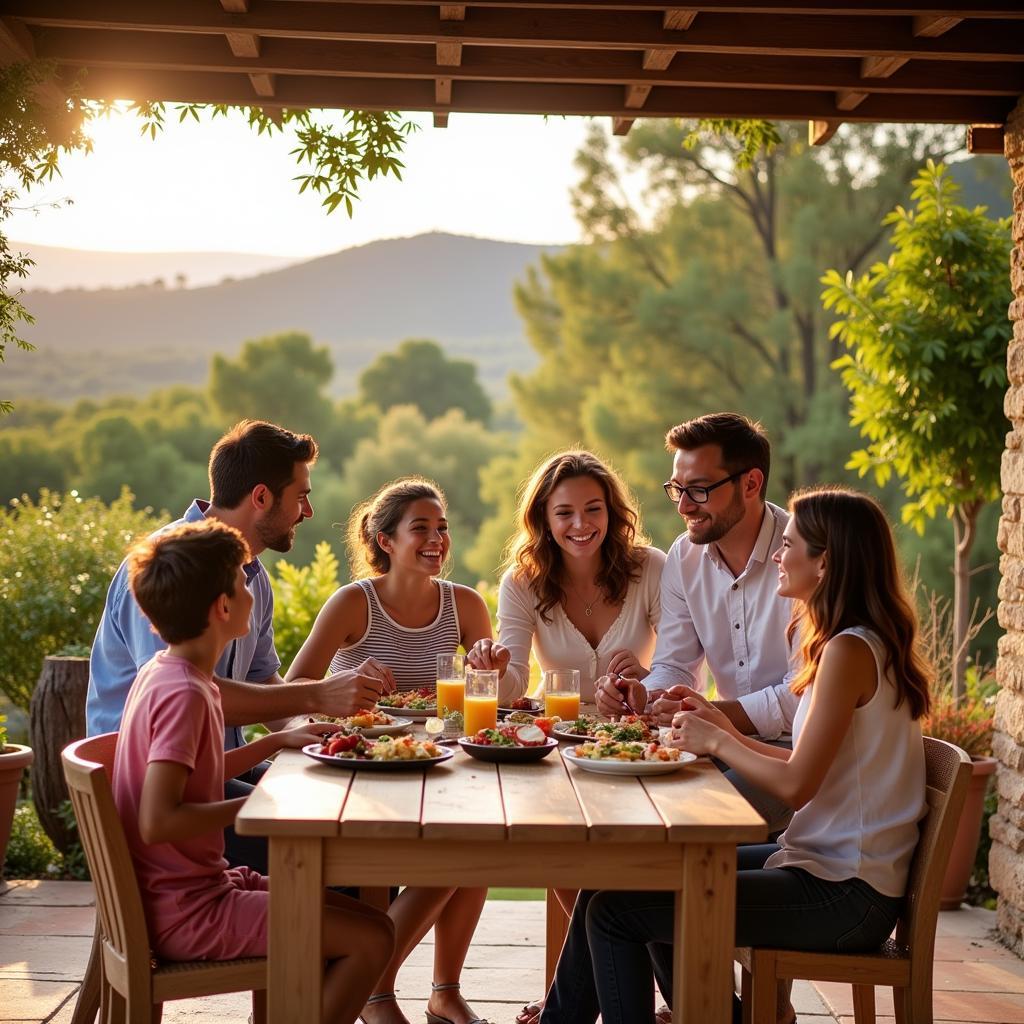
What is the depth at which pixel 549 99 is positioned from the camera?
4.42 meters

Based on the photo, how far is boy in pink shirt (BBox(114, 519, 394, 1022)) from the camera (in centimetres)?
243

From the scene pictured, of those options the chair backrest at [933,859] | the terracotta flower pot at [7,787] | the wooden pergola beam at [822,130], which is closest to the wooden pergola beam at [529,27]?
the wooden pergola beam at [822,130]

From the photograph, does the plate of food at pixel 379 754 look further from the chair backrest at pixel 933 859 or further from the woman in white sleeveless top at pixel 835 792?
the chair backrest at pixel 933 859

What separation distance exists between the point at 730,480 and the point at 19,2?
2.43 metres

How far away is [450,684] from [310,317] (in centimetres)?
2923

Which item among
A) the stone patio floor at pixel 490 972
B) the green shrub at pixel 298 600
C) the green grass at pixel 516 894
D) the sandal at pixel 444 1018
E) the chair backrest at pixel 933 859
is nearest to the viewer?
the chair backrest at pixel 933 859

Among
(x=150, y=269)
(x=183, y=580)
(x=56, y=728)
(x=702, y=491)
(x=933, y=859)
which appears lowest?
(x=56, y=728)

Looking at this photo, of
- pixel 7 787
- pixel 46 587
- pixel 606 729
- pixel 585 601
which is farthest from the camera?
pixel 46 587

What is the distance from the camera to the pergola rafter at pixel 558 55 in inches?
148

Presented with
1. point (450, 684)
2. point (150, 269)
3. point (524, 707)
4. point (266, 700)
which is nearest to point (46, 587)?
point (266, 700)

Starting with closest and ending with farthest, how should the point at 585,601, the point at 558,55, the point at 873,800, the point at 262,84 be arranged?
1. the point at 873,800
2. the point at 585,601
3. the point at 558,55
4. the point at 262,84

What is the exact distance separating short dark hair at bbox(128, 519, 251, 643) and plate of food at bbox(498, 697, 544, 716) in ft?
3.27

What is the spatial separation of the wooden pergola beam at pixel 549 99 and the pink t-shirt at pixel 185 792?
2478mm

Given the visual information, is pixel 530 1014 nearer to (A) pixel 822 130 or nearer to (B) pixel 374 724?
(B) pixel 374 724
